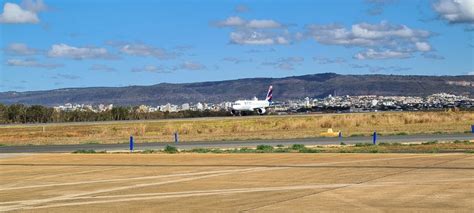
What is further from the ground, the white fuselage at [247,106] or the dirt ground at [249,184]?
the white fuselage at [247,106]

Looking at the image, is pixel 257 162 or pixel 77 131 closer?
pixel 257 162

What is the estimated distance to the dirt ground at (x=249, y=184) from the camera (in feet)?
47.7

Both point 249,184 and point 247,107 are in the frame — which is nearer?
point 249,184

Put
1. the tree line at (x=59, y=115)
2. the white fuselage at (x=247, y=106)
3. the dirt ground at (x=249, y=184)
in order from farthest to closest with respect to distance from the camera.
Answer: the white fuselage at (x=247, y=106) → the tree line at (x=59, y=115) → the dirt ground at (x=249, y=184)

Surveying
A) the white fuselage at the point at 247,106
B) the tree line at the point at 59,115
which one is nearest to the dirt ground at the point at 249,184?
the tree line at the point at 59,115

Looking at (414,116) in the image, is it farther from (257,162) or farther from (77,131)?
(257,162)

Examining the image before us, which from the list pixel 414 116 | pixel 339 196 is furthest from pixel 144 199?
pixel 414 116

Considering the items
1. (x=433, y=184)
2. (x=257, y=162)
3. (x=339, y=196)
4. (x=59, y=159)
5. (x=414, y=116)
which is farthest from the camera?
(x=414, y=116)

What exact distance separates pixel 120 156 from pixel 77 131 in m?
34.5

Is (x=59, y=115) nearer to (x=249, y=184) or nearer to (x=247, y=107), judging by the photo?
(x=247, y=107)

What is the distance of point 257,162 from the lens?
25469mm

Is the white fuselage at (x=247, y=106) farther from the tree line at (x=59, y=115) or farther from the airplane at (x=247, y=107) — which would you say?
the tree line at (x=59, y=115)

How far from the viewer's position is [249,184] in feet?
60.2

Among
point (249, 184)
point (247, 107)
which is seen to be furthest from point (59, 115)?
point (249, 184)
